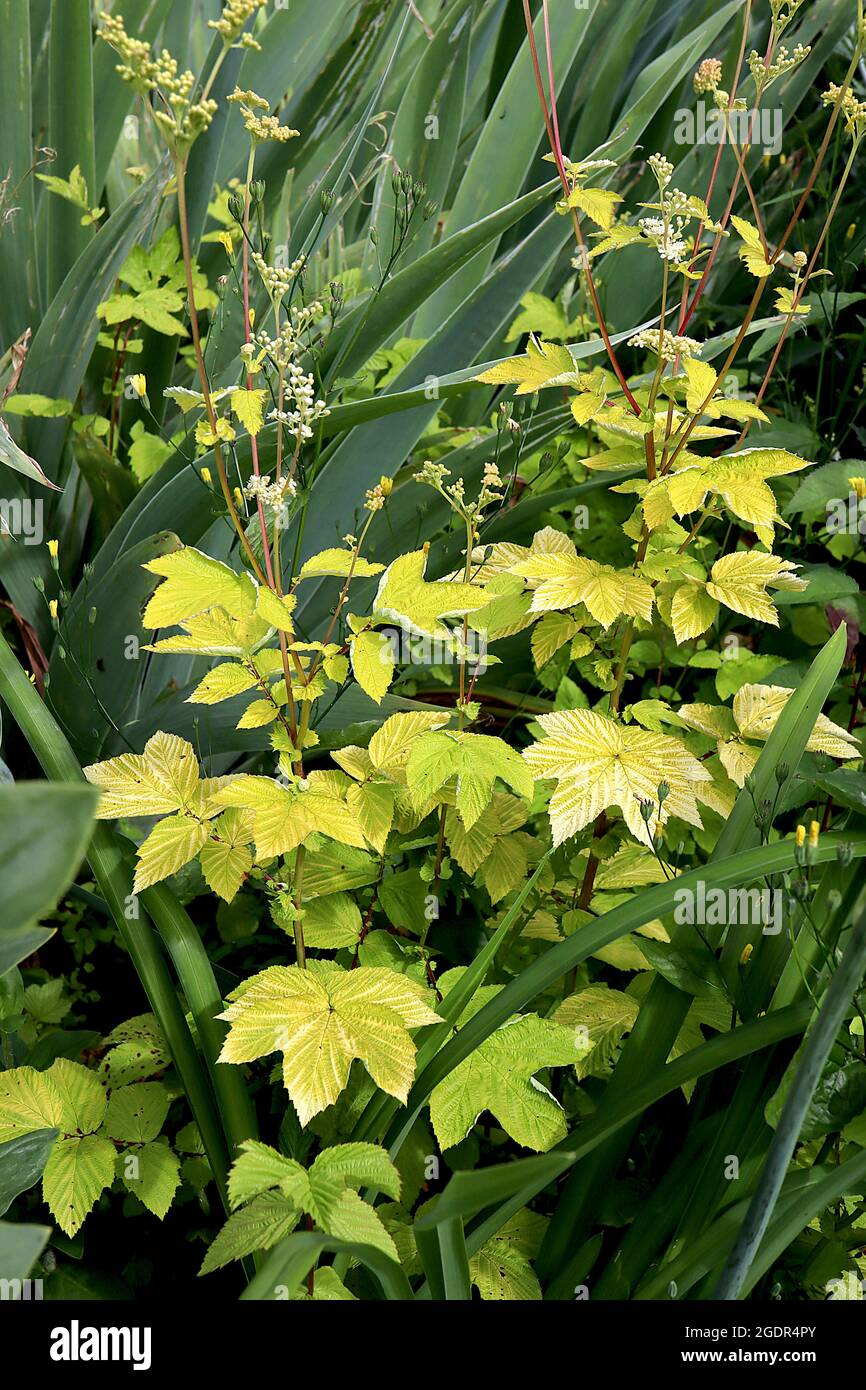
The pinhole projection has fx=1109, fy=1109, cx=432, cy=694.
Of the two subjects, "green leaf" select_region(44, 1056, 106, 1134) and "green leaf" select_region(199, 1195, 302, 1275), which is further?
"green leaf" select_region(44, 1056, 106, 1134)

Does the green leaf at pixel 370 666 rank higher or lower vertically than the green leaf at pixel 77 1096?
higher

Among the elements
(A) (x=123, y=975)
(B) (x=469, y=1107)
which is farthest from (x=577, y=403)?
(A) (x=123, y=975)

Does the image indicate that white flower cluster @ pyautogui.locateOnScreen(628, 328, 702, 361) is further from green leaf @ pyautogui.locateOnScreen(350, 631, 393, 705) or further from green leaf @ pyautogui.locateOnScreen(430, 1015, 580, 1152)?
green leaf @ pyautogui.locateOnScreen(430, 1015, 580, 1152)

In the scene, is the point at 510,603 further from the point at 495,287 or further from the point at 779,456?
the point at 495,287

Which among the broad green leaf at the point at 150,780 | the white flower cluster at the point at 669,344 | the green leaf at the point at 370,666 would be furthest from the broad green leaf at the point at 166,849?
the white flower cluster at the point at 669,344

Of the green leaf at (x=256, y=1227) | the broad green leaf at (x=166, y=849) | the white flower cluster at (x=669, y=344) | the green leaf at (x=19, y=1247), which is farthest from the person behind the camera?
the white flower cluster at (x=669, y=344)

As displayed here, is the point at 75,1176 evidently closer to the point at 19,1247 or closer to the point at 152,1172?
the point at 152,1172

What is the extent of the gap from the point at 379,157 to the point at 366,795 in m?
1.01

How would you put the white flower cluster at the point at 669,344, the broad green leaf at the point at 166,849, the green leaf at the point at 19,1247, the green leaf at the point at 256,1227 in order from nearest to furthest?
1. the green leaf at the point at 19,1247
2. the green leaf at the point at 256,1227
3. the broad green leaf at the point at 166,849
4. the white flower cluster at the point at 669,344

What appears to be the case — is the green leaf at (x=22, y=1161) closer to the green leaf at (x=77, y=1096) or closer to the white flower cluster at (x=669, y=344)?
the green leaf at (x=77, y=1096)

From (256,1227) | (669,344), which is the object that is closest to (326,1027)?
(256,1227)

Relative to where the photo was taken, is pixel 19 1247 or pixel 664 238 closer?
pixel 19 1247

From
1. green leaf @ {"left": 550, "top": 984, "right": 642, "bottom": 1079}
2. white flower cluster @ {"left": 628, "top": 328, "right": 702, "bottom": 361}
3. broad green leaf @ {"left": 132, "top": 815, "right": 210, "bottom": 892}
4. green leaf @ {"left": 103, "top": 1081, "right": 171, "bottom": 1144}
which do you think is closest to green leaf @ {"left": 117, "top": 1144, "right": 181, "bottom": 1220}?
green leaf @ {"left": 103, "top": 1081, "right": 171, "bottom": 1144}

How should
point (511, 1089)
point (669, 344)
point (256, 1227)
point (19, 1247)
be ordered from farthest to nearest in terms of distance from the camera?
point (669, 344), point (511, 1089), point (256, 1227), point (19, 1247)
